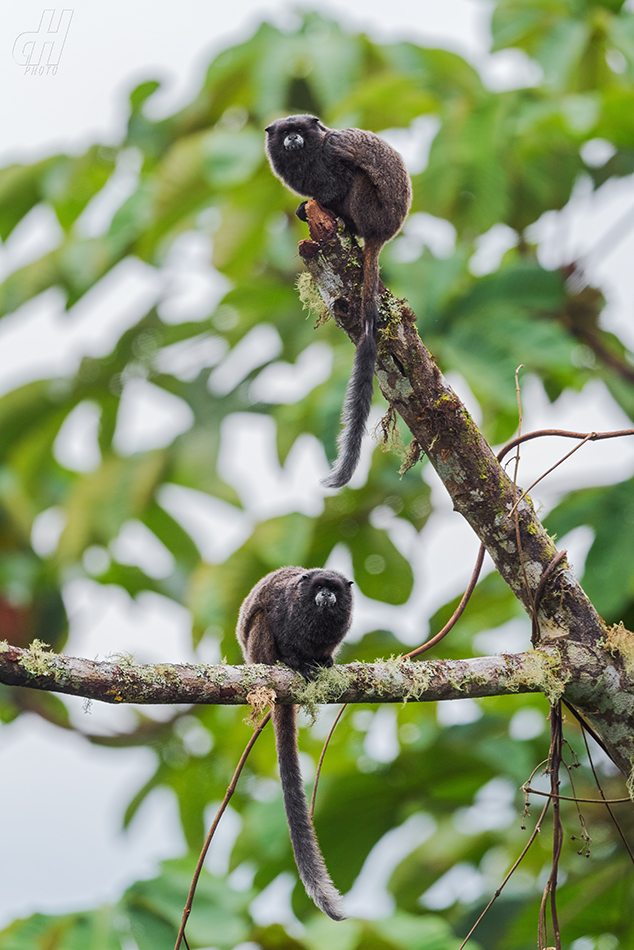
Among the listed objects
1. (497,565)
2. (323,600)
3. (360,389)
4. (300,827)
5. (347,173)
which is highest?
(347,173)

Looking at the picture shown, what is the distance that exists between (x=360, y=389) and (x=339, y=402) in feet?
7.03

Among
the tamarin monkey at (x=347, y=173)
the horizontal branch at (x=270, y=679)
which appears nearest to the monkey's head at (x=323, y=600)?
the horizontal branch at (x=270, y=679)

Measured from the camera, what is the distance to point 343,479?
2111mm

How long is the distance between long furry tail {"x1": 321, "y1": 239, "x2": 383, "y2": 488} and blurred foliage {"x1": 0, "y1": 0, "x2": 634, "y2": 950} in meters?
1.56

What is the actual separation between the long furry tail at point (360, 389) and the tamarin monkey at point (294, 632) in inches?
18.4

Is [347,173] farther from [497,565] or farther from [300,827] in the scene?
[300,827]

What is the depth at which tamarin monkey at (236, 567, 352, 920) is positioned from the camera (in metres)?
2.41

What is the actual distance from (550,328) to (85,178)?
3.55 meters

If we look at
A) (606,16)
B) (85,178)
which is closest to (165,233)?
(85,178)

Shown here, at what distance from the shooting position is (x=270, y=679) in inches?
79.9

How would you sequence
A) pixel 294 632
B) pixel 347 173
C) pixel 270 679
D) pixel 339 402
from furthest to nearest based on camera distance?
pixel 339 402 < pixel 347 173 < pixel 294 632 < pixel 270 679

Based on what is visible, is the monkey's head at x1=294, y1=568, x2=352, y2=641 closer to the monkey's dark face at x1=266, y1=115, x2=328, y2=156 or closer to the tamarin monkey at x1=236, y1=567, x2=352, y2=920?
the tamarin monkey at x1=236, y1=567, x2=352, y2=920

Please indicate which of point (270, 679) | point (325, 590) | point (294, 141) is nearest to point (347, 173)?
point (294, 141)

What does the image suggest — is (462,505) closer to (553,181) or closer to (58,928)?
(58,928)
